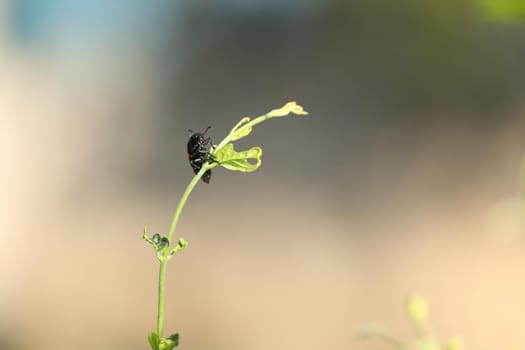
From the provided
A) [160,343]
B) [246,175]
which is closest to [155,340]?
[160,343]

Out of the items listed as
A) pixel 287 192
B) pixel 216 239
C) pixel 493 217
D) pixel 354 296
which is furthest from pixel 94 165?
pixel 493 217

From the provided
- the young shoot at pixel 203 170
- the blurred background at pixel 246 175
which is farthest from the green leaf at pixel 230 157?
the blurred background at pixel 246 175

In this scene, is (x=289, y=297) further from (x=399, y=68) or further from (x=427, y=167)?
(x=399, y=68)

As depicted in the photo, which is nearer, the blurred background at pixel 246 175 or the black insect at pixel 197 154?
the black insect at pixel 197 154

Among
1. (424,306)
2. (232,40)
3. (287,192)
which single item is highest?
(232,40)

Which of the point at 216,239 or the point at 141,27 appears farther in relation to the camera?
the point at 141,27

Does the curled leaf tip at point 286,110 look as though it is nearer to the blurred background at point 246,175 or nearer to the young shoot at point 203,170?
the young shoot at point 203,170

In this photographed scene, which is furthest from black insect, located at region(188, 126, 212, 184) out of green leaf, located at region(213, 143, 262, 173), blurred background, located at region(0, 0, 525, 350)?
blurred background, located at region(0, 0, 525, 350)

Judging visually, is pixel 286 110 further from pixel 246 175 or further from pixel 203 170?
pixel 246 175
